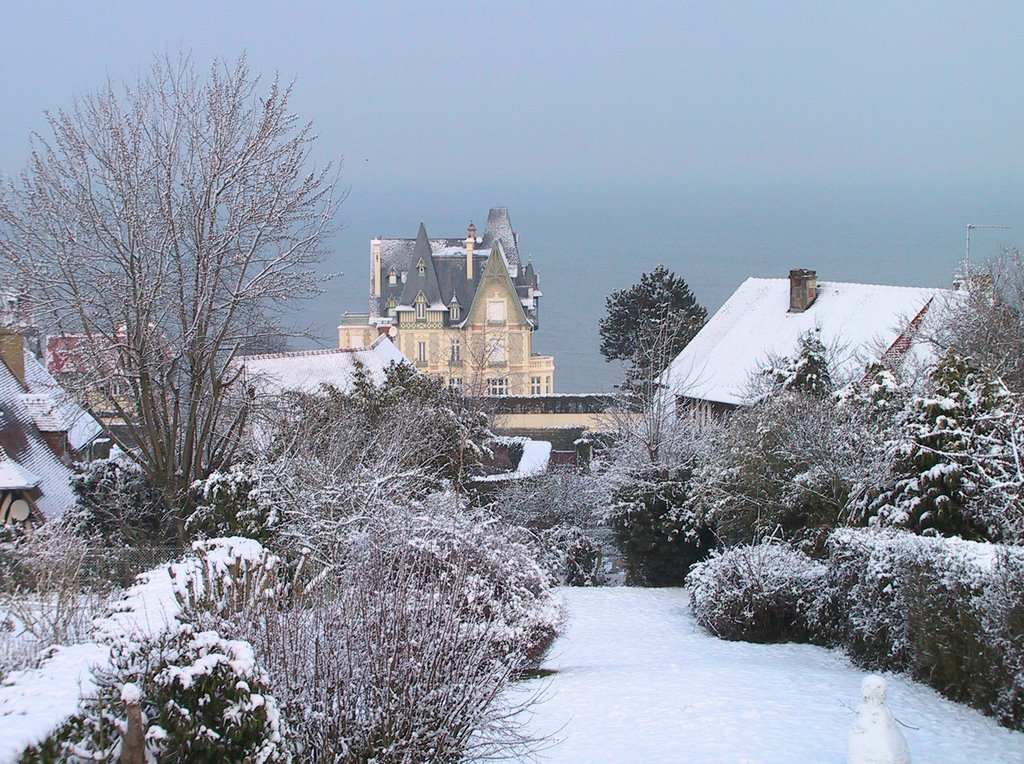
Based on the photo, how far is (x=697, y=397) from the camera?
3378 centimetres

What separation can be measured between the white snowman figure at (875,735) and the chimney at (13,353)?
2002 centimetres

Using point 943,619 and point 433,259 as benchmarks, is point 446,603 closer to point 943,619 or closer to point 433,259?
point 943,619

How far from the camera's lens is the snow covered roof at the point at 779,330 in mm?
29953

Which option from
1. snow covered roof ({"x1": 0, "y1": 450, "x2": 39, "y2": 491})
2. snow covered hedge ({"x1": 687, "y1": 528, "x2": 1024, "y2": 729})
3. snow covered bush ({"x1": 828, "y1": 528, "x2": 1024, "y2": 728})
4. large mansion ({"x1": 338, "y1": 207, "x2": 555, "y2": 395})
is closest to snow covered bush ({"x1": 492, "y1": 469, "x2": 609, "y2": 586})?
snow covered hedge ({"x1": 687, "y1": 528, "x2": 1024, "y2": 729})

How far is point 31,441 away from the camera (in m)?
21.2

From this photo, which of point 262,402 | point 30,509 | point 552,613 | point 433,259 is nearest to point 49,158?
point 262,402

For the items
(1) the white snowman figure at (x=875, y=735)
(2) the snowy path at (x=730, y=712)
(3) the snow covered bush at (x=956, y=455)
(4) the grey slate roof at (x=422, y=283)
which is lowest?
(2) the snowy path at (x=730, y=712)

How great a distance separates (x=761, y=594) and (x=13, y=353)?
55.1ft

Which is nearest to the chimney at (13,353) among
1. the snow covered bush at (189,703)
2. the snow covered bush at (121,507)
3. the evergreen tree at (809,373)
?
the snow covered bush at (121,507)

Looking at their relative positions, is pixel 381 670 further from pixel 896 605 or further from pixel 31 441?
pixel 31 441

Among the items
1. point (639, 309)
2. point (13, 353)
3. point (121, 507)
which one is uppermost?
point (639, 309)

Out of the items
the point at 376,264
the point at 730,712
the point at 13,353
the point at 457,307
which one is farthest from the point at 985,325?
the point at 376,264

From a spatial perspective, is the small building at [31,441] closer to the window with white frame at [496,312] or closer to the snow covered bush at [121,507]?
the snow covered bush at [121,507]

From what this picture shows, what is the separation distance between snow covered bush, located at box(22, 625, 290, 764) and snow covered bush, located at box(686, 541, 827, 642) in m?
10.9
